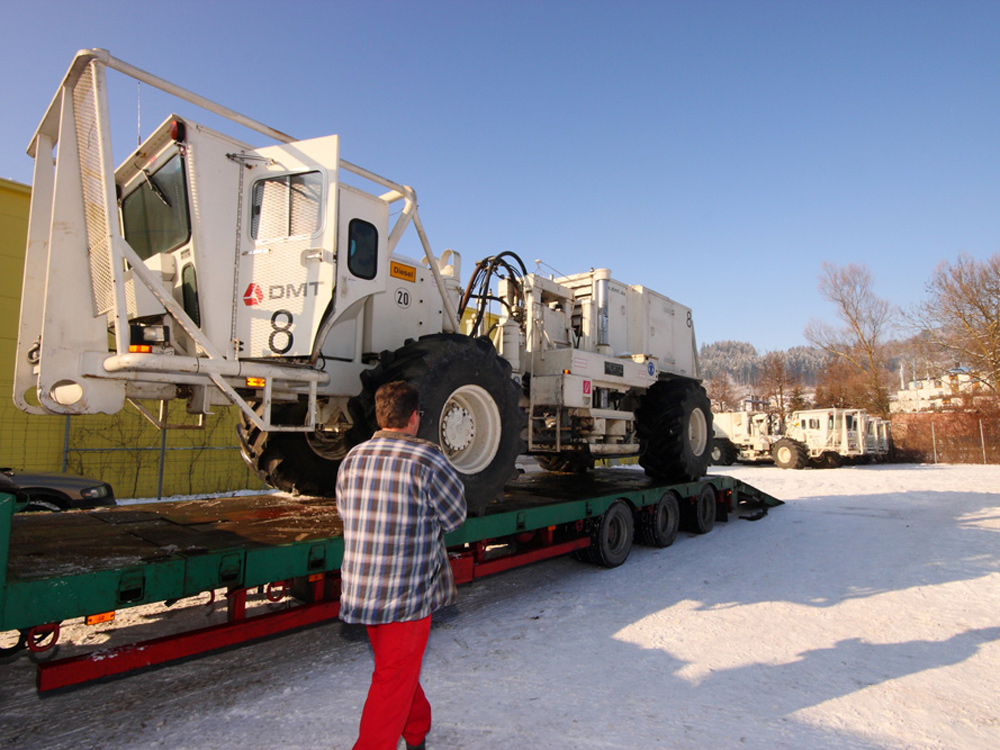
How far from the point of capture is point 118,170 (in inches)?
196

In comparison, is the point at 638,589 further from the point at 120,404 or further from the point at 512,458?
the point at 120,404

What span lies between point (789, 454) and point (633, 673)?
23816mm

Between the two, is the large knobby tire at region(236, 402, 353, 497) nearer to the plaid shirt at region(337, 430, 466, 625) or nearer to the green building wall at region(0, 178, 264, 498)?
the green building wall at region(0, 178, 264, 498)

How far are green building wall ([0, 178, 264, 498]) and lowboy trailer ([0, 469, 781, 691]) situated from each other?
16.0 feet

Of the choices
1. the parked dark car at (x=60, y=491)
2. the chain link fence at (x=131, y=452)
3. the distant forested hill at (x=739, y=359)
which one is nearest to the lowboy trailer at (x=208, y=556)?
the parked dark car at (x=60, y=491)

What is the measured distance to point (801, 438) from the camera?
2630 cm

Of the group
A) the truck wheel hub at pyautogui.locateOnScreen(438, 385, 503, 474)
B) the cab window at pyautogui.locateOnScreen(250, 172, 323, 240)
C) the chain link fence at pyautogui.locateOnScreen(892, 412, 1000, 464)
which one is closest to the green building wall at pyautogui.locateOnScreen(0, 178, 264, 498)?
the truck wheel hub at pyautogui.locateOnScreen(438, 385, 503, 474)

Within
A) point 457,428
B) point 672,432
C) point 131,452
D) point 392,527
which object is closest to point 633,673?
point 457,428

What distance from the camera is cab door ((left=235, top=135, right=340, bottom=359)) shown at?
4500 millimetres

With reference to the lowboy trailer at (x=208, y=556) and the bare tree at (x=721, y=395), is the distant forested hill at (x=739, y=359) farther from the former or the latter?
the lowboy trailer at (x=208, y=556)

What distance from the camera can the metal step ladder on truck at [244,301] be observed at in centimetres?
386

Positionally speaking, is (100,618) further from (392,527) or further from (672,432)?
(672,432)

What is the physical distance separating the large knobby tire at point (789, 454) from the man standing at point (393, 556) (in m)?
25.5

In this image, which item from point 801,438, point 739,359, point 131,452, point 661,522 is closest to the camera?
point 661,522
